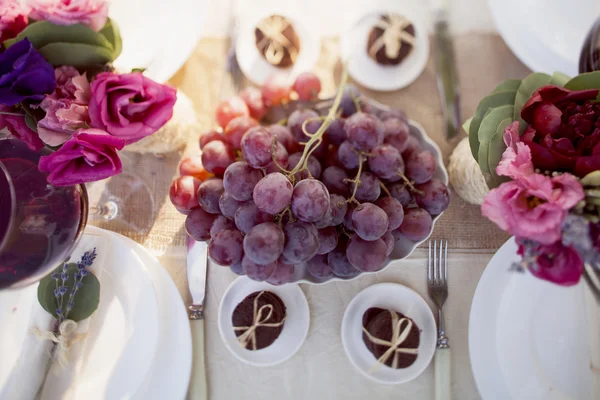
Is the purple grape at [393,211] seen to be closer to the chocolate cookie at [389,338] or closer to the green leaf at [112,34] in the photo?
the chocolate cookie at [389,338]

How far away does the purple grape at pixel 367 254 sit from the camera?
0.46m

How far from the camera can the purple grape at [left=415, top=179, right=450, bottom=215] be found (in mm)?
519

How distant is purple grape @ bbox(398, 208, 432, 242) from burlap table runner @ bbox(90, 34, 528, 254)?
0.13 metres

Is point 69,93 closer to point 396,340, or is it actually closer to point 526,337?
point 396,340

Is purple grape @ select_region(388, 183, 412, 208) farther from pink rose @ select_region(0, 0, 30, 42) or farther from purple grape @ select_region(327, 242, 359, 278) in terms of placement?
pink rose @ select_region(0, 0, 30, 42)

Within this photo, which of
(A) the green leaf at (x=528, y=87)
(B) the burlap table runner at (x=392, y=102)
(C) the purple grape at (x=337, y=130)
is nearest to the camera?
(A) the green leaf at (x=528, y=87)

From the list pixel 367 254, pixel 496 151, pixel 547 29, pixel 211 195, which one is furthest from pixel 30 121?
pixel 547 29

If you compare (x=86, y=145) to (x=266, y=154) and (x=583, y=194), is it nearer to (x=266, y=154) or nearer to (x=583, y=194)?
(x=266, y=154)

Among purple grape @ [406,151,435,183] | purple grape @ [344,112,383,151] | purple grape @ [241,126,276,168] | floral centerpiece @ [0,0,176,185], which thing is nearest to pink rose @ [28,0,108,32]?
floral centerpiece @ [0,0,176,185]

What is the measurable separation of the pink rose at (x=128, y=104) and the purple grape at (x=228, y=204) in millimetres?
121

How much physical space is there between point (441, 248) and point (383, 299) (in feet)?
0.43

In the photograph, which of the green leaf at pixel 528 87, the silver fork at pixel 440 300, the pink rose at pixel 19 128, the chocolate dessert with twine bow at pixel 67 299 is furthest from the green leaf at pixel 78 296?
the green leaf at pixel 528 87

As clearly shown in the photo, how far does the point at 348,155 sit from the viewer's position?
19.7 inches

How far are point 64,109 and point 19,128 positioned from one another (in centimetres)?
9
